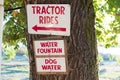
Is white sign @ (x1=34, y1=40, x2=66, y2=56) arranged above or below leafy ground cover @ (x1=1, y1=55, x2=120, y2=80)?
above

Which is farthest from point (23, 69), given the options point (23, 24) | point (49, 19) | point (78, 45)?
point (49, 19)

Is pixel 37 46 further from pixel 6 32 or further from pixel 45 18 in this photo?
pixel 6 32

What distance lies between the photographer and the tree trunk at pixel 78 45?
2967 millimetres

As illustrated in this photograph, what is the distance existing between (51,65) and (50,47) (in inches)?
5.5

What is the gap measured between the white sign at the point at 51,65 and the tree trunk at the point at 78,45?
6 cm

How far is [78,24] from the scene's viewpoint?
3012mm

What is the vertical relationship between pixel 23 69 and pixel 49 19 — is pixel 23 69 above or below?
below

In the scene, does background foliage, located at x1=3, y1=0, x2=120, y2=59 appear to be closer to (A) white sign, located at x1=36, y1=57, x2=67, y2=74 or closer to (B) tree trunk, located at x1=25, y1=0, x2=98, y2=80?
(B) tree trunk, located at x1=25, y1=0, x2=98, y2=80

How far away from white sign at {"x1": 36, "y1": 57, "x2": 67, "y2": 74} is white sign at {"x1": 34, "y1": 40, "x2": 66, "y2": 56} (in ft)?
0.15

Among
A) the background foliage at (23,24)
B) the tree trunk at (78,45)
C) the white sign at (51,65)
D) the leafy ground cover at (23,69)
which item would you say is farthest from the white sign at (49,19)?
the leafy ground cover at (23,69)

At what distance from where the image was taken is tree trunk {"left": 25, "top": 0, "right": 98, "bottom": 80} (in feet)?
9.73

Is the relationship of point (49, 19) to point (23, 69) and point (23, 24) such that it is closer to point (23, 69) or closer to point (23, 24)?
point (23, 24)

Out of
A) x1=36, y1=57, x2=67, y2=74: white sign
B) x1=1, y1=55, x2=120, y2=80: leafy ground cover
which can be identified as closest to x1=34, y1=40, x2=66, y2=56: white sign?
x1=36, y1=57, x2=67, y2=74: white sign

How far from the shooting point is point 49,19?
2.89m
